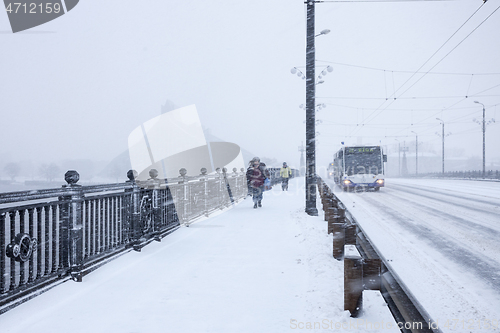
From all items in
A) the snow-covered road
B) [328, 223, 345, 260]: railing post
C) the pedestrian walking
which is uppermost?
the pedestrian walking

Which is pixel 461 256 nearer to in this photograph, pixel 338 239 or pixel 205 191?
pixel 338 239

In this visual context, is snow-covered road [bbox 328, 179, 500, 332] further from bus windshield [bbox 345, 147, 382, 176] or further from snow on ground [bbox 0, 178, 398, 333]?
bus windshield [bbox 345, 147, 382, 176]

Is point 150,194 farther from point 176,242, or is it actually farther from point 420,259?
point 420,259

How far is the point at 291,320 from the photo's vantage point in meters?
3.14

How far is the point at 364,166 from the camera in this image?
22219 millimetres

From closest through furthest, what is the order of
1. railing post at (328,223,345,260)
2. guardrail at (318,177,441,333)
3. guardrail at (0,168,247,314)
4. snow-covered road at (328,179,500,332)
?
guardrail at (318,177,441,333) < guardrail at (0,168,247,314) < snow-covered road at (328,179,500,332) < railing post at (328,223,345,260)

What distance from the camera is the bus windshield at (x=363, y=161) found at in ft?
72.3

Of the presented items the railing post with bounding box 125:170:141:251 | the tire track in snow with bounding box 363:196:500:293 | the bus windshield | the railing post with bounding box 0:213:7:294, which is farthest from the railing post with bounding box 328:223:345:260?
the bus windshield

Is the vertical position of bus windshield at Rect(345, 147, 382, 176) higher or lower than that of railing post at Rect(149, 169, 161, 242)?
higher

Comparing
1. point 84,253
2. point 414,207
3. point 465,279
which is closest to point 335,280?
point 465,279

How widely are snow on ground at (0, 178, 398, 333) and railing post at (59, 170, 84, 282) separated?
29 cm

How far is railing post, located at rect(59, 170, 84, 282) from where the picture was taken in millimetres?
4188

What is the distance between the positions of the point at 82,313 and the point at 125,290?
26.4 inches

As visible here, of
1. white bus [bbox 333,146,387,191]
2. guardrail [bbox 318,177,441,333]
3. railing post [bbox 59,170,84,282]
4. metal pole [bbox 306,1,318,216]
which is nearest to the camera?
guardrail [bbox 318,177,441,333]
